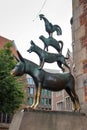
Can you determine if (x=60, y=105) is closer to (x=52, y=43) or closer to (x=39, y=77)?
(x=52, y=43)

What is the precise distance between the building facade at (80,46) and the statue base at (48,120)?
100 cm

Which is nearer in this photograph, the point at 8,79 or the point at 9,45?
the point at 8,79

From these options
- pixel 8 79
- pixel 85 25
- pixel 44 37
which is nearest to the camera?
pixel 44 37

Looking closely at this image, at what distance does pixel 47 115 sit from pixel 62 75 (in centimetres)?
90

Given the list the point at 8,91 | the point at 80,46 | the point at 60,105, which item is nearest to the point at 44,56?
the point at 80,46

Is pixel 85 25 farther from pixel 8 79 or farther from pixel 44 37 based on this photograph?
pixel 8 79

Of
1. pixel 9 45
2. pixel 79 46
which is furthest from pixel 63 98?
pixel 79 46

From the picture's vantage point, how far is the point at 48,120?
5191mm

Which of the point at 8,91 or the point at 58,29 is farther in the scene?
the point at 8,91

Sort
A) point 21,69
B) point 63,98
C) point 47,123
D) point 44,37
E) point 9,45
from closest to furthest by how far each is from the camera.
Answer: point 47,123
point 21,69
point 44,37
point 9,45
point 63,98

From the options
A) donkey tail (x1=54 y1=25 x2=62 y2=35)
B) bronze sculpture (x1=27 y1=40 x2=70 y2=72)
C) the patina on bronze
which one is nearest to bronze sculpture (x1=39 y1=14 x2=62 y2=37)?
donkey tail (x1=54 y1=25 x2=62 y2=35)

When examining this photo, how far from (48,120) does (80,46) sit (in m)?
2.35

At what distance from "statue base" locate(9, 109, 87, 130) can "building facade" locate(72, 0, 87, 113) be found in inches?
39.5

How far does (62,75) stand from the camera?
575 centimetres
